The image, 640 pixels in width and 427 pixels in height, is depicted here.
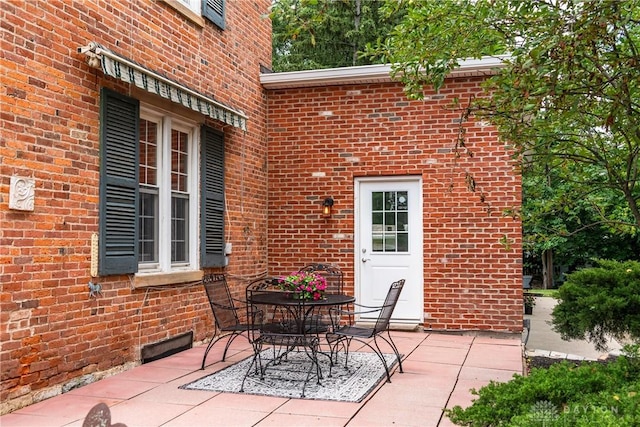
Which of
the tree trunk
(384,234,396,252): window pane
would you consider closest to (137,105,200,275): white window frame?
(384,234,396,252): window pane

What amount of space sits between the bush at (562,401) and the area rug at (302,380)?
1.56 metres

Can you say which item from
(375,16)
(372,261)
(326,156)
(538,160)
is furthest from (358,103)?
(375,16)

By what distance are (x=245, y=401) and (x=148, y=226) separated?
7.54 feet

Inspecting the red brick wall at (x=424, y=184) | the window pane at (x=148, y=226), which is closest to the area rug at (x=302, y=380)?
the window pane at (x=148, y=226)

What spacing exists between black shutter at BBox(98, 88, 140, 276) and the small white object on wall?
795 millimetres

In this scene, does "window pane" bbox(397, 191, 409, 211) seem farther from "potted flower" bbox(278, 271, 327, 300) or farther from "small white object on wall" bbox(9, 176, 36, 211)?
"small white object on wall" bbox(9, 176, 36, 211)

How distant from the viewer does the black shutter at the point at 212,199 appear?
6711mm

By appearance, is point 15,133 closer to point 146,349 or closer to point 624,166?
point 146,349

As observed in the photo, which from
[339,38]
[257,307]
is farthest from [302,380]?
[339,38]

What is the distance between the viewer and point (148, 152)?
19.3ft

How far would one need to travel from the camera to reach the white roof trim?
7.50 m

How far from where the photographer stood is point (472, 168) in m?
7.71

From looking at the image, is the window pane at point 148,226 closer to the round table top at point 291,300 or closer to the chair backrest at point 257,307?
the chair backrest at point 257,307

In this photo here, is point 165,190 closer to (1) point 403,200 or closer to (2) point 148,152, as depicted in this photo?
(2) point 148,152
